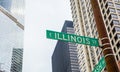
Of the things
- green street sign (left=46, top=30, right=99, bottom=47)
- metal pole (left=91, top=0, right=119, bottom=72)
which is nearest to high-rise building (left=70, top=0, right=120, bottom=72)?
metal pole (left=91, top=0, right=119, bottom=72)

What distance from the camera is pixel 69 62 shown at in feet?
629

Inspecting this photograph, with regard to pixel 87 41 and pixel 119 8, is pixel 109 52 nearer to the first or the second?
pixel 87 41

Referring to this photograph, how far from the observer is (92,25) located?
105875 mm

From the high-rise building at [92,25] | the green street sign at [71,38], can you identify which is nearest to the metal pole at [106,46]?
the green street sign at [71,38]

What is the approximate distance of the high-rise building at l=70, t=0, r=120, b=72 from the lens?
3479 inches

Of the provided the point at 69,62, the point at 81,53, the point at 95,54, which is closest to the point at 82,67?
the point at 81,53

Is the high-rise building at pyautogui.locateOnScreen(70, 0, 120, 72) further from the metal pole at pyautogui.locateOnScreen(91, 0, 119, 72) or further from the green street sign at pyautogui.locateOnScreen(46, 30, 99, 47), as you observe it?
the green street sign at pyautogui.locateOnScreen(46, 30, 99, 47)

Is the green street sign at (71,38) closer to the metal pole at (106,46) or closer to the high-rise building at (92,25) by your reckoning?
the metal pole at (106,46)

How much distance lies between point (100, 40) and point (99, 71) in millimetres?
1338

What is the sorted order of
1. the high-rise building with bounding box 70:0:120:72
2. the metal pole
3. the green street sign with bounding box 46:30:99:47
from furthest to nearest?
1. the high-rise building with bounding box 70:0:120:72
2. the green street sign with bounding box 46:30:99:47
3. the metal pole

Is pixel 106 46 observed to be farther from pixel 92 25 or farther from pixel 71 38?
pixel 92 25

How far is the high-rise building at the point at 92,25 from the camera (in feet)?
290

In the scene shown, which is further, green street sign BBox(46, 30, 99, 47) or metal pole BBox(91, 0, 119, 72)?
green street sign BBox(46, 30, 99, 47)

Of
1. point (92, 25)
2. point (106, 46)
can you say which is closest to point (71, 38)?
point (106, 46)
